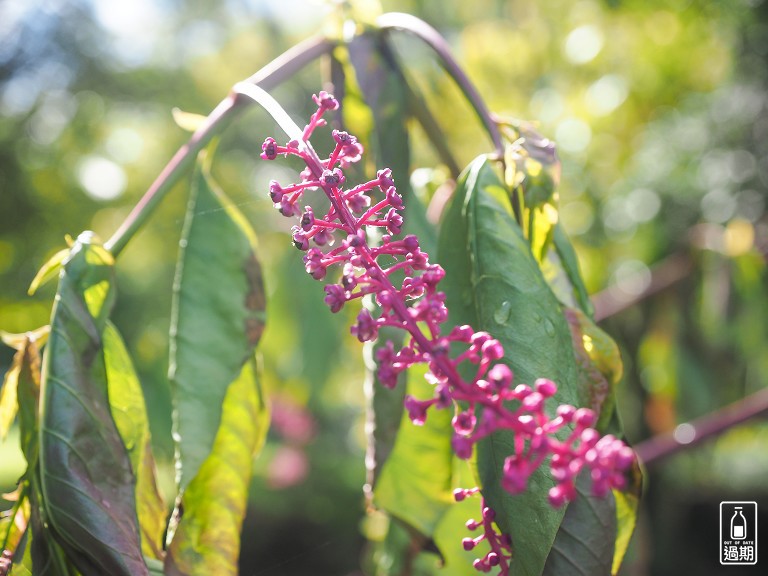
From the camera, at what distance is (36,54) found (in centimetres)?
821

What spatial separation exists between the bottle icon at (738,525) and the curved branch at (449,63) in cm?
64

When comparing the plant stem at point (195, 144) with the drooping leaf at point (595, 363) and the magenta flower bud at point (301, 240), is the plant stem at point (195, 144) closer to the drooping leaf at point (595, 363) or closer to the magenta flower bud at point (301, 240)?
the magenta flower bud at point (301, 240)

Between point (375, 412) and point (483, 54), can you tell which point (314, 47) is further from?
point (483, 54)

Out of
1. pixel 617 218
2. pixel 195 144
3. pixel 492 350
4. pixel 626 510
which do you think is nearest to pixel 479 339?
pixel 492 350

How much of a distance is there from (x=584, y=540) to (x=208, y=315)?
0.36m

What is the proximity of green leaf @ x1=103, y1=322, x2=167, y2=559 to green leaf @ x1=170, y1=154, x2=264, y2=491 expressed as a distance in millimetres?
30

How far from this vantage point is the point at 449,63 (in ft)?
2.46

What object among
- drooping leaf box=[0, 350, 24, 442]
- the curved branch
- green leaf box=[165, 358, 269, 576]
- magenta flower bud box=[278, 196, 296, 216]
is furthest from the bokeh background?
magenta flower bud box=[278, 196, 296, 216]

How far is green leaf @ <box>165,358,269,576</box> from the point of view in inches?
25.2

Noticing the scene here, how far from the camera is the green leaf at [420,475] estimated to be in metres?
0.74

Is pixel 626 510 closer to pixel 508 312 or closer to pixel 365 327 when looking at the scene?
pixel 508 312

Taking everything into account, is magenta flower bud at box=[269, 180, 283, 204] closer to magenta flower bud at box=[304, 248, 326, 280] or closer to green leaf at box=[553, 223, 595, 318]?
magenta flower bud at box=[304, 248, 326, 280]

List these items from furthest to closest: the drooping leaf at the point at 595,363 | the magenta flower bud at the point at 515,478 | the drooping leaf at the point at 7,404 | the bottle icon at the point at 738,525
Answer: the bottle icon at the point at 738,525 → the drooping leaf at the point at 7,404 → the drooping leaf at the point at 595,363 → the magenta flower bud at the point at 515,478

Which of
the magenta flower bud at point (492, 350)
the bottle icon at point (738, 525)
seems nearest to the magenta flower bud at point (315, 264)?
the magenta flower bud at point (492, 350)
